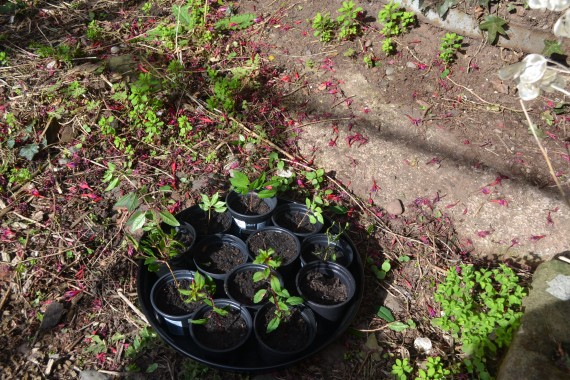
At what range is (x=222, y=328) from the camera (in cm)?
223

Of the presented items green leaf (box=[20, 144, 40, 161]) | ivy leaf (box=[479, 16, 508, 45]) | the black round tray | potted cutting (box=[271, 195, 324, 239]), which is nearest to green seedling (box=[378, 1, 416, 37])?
ivy leaf (box=[479, 16, 508, 45])

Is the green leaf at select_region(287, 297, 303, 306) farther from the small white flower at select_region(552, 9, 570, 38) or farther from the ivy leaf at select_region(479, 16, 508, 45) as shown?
the ivy leaf at select_region(479, 16, 508, 45)

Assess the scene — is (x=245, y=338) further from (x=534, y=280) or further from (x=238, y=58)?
Result: (x=238, y=58)

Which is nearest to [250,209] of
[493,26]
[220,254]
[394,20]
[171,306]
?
[220,254]

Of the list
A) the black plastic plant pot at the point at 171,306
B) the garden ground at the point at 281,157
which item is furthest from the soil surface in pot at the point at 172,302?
the garden ground at the point at 281,157

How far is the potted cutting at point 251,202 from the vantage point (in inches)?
97.8

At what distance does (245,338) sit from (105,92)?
251 cm

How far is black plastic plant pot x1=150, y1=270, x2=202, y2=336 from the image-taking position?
88.0 inches

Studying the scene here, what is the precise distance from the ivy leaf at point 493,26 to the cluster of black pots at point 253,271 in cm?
216

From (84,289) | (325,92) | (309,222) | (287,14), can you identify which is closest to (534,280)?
(309,222)

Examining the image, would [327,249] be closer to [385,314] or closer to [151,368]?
[385,314]

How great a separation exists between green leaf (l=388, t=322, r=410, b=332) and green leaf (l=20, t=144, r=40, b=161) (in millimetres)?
2706

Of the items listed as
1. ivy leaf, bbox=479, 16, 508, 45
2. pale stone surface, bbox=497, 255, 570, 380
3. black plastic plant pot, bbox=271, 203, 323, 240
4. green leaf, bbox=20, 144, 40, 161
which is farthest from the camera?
ivy leaf, bbox=479, 16, 508, 45

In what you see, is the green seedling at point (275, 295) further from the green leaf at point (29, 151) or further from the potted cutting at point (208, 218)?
the green leaf at point (29, 151)
